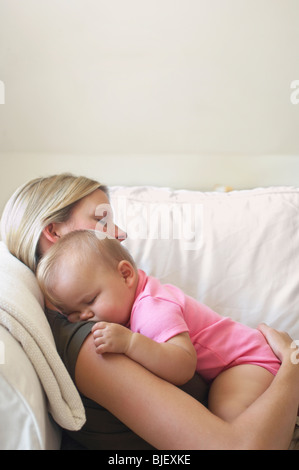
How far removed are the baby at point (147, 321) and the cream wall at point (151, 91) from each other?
898 mm

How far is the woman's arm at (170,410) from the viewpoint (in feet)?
2.29

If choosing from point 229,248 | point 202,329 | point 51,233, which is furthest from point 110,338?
point 229,248

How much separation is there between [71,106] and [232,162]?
0.66m

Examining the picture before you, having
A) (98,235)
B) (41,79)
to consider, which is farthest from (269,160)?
(98,235)

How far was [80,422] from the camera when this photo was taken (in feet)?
2.39

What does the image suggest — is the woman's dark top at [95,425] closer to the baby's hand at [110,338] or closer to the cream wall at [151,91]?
the baby's hand at [110,338]

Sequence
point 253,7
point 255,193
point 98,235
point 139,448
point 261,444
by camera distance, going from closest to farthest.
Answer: point 261,444
point 139,448
point 98,235
point 255,193
point 253,7

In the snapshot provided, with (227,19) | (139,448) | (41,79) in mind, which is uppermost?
(227,19)

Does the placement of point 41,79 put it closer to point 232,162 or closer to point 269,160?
point 232,162

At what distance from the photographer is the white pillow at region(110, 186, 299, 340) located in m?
1.28

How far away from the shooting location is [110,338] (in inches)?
30.2

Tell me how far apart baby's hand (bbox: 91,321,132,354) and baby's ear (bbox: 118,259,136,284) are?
0.16m

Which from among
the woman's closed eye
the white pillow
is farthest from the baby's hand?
the white pillow

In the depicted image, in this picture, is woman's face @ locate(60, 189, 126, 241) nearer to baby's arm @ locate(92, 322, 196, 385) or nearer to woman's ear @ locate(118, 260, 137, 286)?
woman's ear @ locate(118, 260, 137, 286)
